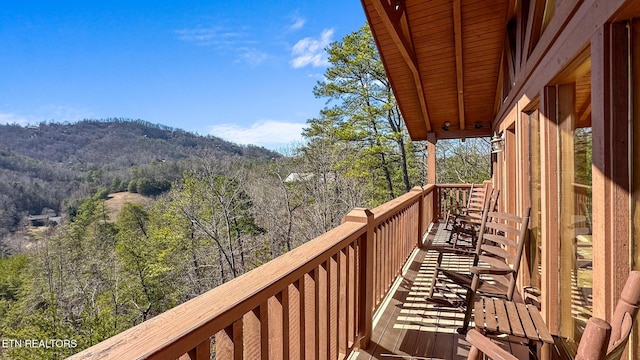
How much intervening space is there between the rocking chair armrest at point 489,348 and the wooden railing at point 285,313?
0.67 m

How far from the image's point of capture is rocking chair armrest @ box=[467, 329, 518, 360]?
3.60ft

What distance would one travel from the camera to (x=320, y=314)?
5.50 feet

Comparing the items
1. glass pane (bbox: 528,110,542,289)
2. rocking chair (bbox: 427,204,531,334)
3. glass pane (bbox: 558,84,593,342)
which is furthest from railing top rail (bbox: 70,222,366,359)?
glass pane (bbox: 528,110,542,289)

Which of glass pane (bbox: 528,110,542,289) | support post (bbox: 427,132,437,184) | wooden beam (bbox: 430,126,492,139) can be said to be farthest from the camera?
support post (bbox: 427,132,437,184)

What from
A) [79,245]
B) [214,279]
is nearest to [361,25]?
[214,279]

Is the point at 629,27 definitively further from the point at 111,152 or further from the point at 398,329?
the point at 111,152

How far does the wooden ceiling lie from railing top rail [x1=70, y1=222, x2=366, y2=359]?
10.6 ft

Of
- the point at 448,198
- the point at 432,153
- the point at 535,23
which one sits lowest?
the point at 448,198

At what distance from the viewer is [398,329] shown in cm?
276

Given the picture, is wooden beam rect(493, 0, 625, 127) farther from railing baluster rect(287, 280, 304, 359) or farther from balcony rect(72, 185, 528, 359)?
railing baluster rect(287, 280, 304, 359)

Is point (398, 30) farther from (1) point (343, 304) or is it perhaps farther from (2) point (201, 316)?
(2) point (201, 316)

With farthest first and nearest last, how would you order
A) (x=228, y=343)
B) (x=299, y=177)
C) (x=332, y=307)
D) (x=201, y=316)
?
(x=299, y=177)
(x=332, y=307)
(x=228, y=343)
(x=201, y=316)

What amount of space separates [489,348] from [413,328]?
5.83 ft

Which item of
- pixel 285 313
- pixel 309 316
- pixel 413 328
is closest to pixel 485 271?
pixel 413 328
